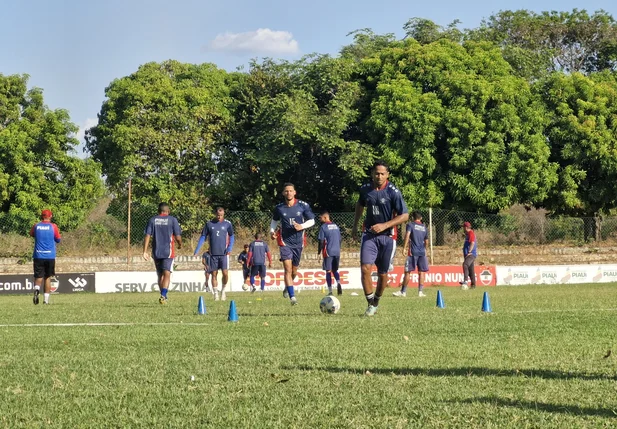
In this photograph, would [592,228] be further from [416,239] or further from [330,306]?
[330,306]

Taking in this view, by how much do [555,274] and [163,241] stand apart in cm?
2111

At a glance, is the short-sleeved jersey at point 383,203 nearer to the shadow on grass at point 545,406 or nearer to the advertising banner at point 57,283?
the shadow on grass at point 545,406

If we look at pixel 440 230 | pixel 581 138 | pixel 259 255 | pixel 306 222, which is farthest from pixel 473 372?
pixel 581 138

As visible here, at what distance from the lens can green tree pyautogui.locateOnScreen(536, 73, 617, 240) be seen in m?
41.8

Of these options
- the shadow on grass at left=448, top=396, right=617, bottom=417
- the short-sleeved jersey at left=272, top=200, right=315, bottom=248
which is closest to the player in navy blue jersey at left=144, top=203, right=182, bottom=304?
the short-sleeved jersey at left=272, top=200, right=315, bottom=248

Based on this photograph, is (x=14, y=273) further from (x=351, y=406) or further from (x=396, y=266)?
(x=351, y=406)

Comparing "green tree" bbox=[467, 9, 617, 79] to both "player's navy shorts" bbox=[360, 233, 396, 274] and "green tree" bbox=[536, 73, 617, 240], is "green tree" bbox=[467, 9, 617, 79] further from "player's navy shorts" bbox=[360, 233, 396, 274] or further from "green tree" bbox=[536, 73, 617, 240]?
"player's navy shorts" bbox=[360, 233, 396, 274]

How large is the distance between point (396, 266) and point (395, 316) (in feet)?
71.4

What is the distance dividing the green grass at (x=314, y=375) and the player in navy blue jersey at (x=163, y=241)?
692 cm

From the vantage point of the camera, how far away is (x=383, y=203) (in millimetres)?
12570

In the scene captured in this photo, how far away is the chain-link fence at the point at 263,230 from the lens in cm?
3222

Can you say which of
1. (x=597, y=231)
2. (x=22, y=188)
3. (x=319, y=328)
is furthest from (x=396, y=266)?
(x=319, y=328)

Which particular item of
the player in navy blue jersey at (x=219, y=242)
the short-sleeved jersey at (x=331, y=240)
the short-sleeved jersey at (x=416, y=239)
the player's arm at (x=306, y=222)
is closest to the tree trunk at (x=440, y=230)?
the short-sleeved jersey at (x=416, y=239)

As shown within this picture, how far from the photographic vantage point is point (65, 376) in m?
6.94
